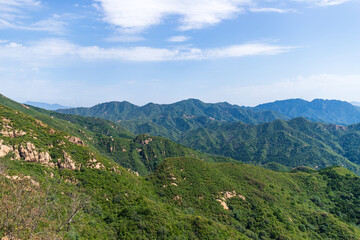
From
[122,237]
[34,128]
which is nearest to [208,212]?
[122,237]

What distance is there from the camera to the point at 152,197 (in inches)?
3211

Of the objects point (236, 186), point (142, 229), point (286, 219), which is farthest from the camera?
point (236, 186)

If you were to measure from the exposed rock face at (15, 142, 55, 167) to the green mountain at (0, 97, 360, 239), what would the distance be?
29 centimetres

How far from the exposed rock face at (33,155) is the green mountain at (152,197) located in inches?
11.5

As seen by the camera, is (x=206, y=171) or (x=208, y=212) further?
(x=206, y=171)

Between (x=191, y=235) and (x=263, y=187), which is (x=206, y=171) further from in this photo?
(x=191, y=235)

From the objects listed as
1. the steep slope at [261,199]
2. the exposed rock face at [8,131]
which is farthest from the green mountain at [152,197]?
the steep slope at [261,199]

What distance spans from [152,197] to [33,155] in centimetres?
4939

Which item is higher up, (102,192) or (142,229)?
(102,192)

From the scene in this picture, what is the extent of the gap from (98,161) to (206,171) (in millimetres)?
60607

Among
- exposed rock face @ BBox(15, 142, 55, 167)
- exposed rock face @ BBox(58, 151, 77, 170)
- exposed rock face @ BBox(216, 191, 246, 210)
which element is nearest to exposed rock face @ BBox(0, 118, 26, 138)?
exposed rock face @ BBox(15, 142, 55, 167)

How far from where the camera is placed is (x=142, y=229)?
168ft

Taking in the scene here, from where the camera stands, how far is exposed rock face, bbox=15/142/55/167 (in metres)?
60.9

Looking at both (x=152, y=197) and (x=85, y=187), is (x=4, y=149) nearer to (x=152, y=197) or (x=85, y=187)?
(x=85, y=187)
